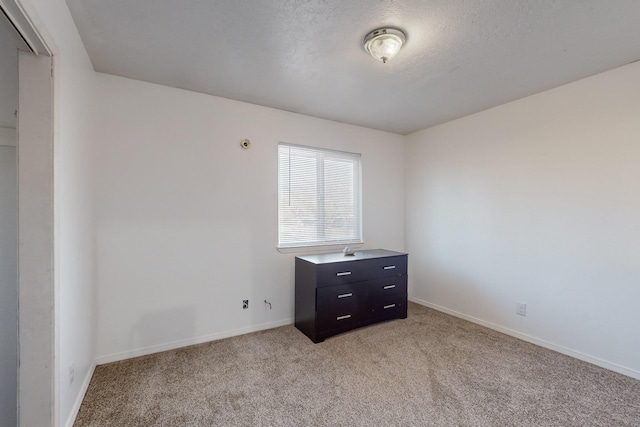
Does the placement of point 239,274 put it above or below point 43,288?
below

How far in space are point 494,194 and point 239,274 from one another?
9.45ft

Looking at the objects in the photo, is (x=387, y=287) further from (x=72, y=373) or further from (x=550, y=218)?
(x=72, y=373)

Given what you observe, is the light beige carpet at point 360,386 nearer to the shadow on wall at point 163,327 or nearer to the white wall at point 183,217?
the shadow on wall at point 163,327

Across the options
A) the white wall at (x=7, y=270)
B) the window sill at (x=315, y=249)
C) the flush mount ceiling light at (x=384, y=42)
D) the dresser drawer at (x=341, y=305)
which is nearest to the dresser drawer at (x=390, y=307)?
the dresser drawer at (x=341, y=305)

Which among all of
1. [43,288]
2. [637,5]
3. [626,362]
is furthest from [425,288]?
[43,288]

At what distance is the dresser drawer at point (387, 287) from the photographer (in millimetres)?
3176

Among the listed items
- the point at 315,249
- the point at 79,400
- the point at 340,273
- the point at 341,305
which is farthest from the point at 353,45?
the point at 79,400

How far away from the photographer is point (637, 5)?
63.4 inches

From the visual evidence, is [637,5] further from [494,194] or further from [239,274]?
[239,274]

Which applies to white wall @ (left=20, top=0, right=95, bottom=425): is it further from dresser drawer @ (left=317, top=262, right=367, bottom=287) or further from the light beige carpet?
dresser drawer @ (left=317, top=262, right=367, bottom=287)

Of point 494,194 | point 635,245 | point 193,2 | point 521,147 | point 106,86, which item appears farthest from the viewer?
point 494,194

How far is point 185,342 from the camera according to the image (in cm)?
269

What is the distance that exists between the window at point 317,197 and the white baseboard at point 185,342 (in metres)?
0.88

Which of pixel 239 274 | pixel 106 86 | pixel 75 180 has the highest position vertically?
pixel 106 86
